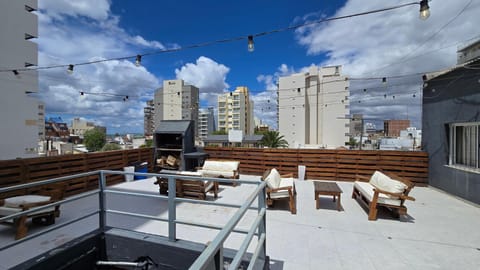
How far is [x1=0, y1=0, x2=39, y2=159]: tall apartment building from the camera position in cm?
1169

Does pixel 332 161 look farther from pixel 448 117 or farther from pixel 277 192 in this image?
pixel 277 192

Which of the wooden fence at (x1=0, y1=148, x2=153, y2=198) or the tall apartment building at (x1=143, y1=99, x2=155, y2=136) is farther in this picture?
the tall apartment building at (x1=143, y1=99, x2=155, y2=136)

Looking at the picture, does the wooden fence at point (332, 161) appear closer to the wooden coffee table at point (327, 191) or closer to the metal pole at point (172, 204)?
the wooden coffee table at point (327, 191)

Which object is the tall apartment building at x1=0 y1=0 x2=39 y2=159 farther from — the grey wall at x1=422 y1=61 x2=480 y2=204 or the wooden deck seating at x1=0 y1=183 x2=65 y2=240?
the grey wall at x1=422 y1=61 x2=480 y2=204

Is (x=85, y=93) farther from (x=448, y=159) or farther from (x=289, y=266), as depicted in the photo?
(x=448, y=159)

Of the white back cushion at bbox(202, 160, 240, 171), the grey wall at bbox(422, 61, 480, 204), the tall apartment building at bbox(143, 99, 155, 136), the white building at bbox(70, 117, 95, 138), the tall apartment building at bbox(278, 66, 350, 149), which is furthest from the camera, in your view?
the white building at bbox(70, 117, 95, 138)

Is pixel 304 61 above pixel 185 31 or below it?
above

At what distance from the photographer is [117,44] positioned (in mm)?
8352

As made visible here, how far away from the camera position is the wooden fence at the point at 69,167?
4.38 metres

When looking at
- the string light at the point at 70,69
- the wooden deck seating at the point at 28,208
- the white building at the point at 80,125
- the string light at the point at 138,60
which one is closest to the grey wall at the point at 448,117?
the string light at the point at 138,60

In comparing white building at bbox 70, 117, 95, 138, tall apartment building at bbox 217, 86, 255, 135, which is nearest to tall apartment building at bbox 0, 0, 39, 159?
tall apartment building at bbox 217, 86, 255, 135

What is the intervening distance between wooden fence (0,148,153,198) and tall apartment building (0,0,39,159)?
9.42 meters

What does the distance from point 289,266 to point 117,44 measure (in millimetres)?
9636

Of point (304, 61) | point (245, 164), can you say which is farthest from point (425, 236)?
point (304, 61)
